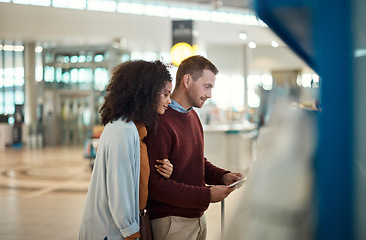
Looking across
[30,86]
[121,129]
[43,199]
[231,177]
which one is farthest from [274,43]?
[30,86]

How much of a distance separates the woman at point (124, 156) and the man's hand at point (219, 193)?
21 cm

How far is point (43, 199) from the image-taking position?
6.94m

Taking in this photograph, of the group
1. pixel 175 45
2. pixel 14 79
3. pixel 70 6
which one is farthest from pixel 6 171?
pixel 14 79

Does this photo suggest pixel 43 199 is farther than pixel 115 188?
Yes

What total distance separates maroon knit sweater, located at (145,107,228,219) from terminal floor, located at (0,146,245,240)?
119 millimetres

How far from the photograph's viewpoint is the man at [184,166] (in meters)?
1.63

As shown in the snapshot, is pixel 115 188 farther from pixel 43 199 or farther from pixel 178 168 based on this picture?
pixel 43 199

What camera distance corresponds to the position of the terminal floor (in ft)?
16.3

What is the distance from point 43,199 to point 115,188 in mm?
5984

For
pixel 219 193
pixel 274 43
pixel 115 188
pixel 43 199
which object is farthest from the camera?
pixel 43 199

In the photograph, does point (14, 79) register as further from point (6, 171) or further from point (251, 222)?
point (251, 222)

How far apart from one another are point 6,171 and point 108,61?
9865 mm

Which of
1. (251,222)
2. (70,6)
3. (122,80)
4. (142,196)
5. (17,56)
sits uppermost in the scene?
(70,6)

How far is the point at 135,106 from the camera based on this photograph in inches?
63.3
